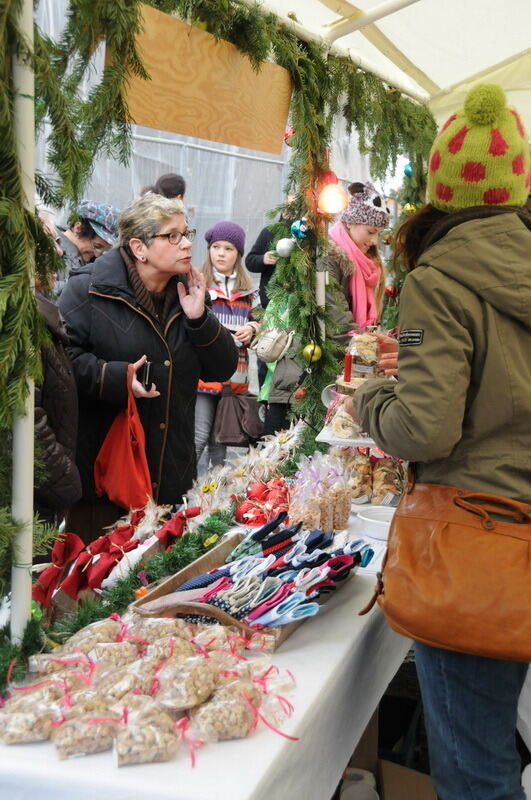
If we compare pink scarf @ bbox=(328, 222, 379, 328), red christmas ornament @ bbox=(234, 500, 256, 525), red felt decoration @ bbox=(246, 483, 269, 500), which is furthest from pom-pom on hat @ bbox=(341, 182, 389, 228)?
red christmas ornament @ bbox=(234, 500, 256, 525)

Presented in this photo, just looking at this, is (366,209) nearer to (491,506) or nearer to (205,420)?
(205,420)

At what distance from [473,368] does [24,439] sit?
2.81 ft

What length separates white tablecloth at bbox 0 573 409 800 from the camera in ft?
3.60

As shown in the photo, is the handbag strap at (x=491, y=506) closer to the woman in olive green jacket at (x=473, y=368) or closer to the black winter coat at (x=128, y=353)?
the woman in olive green jacket at (x=473, y=368)

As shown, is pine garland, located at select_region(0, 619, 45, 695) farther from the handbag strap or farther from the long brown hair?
the long brown hair

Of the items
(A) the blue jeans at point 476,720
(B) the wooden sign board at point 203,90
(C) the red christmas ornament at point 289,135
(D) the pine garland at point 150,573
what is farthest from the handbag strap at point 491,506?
(C) the red christmas ornament at point 289,135

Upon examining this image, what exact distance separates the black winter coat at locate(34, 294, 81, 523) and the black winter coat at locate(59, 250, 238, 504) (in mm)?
457

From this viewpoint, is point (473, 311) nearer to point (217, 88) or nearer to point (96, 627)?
point (96, 627)

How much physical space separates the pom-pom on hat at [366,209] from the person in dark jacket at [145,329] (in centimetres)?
148

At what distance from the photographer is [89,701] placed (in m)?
1.22

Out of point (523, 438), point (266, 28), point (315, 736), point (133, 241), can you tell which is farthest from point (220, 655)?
point (266, 28)

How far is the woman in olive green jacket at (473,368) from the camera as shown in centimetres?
135

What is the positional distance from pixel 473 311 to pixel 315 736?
83 centimetres

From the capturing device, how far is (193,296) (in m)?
2.98
